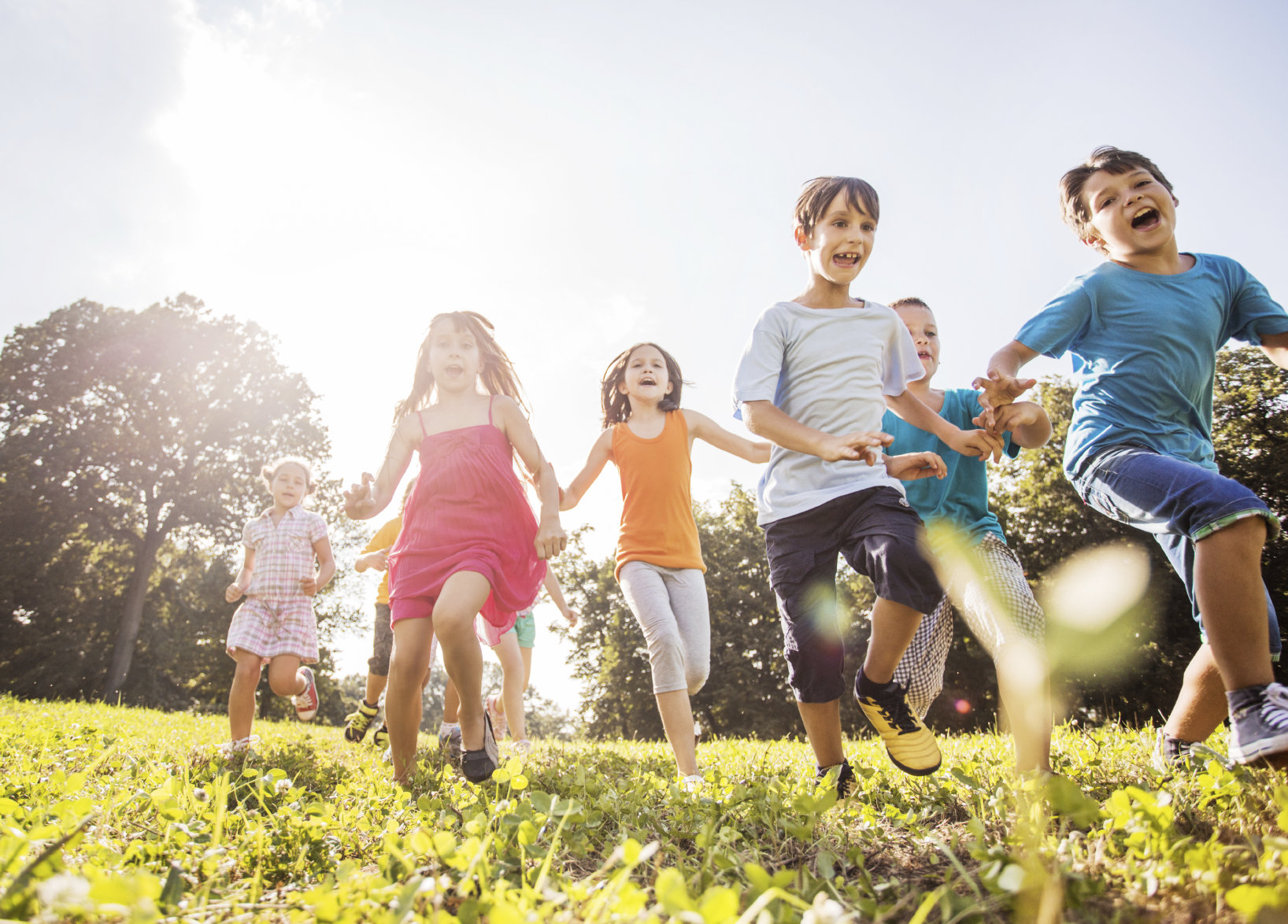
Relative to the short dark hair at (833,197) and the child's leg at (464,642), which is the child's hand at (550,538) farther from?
the short dark hair at (833,197)

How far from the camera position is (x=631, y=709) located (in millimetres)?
29688

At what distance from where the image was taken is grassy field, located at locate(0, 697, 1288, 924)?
1.25 metres

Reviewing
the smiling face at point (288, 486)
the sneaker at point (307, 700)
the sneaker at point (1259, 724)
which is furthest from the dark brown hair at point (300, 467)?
the sneaker at point (1259, 724)

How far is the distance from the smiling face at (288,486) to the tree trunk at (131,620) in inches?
765

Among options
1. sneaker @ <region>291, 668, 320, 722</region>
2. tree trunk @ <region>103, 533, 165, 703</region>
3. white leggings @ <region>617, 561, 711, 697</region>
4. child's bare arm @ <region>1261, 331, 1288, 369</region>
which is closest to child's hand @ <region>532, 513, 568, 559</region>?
white leggings @ <region>617, 561, 711, 697</region>

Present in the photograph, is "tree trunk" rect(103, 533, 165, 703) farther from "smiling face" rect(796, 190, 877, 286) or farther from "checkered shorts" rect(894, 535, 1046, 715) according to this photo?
"smiling face" rect(796, 190, 877, 286)

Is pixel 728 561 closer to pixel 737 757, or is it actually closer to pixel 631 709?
pixel 631 709

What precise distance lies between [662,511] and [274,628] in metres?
3.39

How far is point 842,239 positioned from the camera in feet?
11.0

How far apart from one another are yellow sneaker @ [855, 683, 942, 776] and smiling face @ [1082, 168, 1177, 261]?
2.18 m

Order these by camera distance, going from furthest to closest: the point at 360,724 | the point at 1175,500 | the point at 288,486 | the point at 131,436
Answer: the point at 131,436
the point at 360,724
the point at 288,486
the point at 1175,500

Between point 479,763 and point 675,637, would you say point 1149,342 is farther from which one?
point 479,763

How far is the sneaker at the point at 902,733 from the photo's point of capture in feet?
9.06

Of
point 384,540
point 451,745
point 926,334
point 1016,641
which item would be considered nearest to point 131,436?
point 384,540
